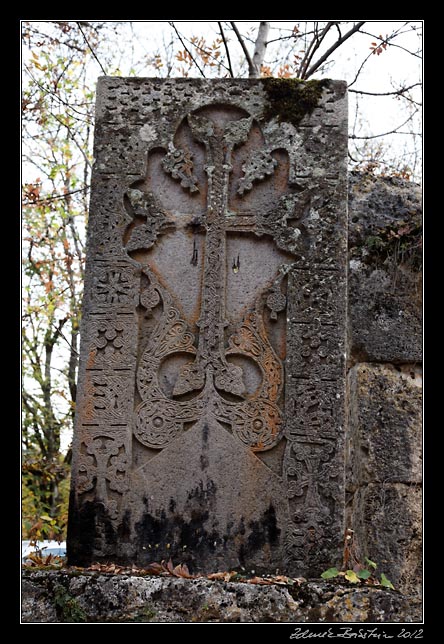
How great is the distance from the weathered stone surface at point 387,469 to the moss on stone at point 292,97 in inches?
75.8

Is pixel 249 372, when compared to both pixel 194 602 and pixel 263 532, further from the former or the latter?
pixel 194 602

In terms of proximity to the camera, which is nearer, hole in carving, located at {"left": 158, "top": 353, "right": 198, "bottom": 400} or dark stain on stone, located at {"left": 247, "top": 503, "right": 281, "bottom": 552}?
dark stain on stone, located at {"left": 247, "top": 503, "right": 281, "bottom": 552}

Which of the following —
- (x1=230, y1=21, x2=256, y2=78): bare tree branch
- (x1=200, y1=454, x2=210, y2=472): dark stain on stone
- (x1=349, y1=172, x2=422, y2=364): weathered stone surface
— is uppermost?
(x1=230, y1=21, x2=256, y2=78): bare tree branch

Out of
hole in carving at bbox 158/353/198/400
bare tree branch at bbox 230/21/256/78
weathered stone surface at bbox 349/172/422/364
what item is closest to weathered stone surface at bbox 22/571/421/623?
hole in carving at bbox 158/353/198/400

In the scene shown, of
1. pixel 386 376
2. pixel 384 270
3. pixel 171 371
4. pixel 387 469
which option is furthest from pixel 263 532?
pixel 384 270

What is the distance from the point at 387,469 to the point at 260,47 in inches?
224

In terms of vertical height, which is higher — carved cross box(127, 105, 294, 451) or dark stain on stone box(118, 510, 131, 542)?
carved cross box(127, 105, 294, 451)

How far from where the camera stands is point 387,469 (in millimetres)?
6090

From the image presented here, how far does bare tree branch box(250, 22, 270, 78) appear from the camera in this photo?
9.72 m

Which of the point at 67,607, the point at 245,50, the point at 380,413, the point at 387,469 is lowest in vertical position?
the point at 67,607

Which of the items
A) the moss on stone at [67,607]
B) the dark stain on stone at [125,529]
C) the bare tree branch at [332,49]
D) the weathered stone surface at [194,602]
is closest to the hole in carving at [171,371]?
the dark stain on stone at [125,529]

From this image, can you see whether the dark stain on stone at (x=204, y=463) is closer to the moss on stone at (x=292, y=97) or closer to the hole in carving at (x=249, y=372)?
the hole in carving at (x=249, y=372)

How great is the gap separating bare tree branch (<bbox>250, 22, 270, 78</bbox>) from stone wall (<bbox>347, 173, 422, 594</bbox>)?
346 centimetres

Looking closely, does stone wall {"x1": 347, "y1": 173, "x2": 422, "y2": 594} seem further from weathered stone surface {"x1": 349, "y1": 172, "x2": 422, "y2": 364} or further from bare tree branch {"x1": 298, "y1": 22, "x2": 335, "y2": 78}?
bare tree branch {"x1": 298, "y1": 22, "x2": 335, "y2": 78}
